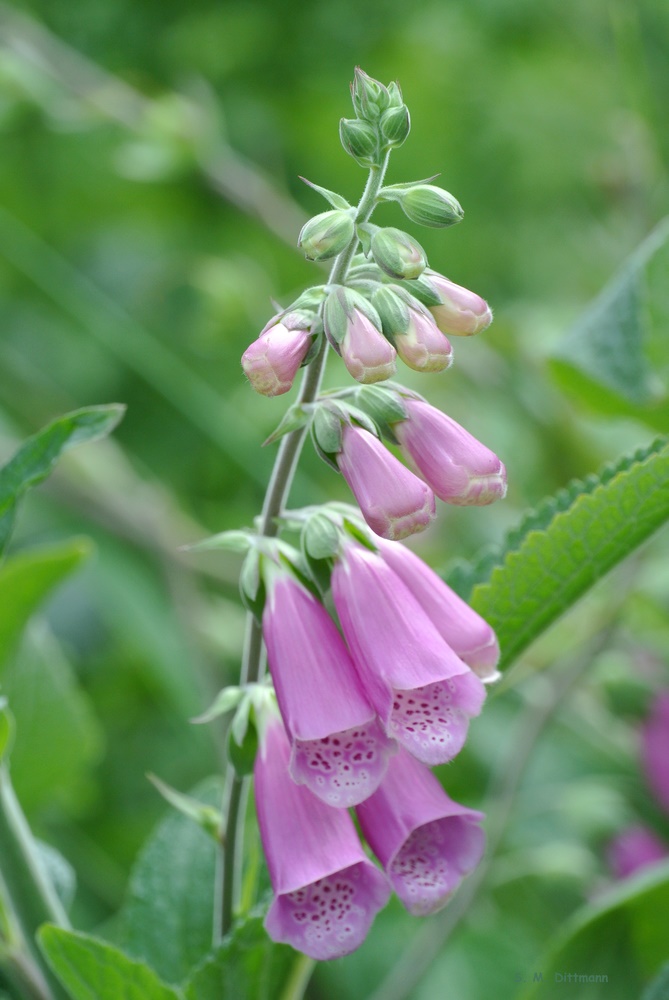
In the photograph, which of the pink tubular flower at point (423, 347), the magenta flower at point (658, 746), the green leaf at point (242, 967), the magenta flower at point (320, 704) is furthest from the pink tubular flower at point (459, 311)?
the magenta flower at point (658, 746)

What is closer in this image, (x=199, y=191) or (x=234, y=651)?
(x=234, y=651)

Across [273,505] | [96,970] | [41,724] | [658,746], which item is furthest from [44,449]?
[658,746]

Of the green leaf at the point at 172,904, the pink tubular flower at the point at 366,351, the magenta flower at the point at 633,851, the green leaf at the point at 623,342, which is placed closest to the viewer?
the pink tubular flower at the point at 366,351

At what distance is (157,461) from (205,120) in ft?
1.41

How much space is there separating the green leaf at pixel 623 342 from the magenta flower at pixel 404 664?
328mm

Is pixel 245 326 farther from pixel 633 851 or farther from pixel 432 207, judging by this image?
pixel 432 207

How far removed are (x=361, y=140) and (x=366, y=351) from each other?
0.09 metres

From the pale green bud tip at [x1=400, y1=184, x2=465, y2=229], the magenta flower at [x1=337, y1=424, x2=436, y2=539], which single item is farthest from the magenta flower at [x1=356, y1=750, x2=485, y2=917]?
the pale green bud tip at [x1=400, y1=184, x2=465, y2=229]

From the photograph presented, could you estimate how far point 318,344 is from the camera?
16.0 inches

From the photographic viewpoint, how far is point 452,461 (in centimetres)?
40

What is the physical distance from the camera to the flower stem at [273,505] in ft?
1.33

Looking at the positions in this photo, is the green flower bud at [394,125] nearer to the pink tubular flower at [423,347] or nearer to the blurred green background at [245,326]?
the pink tubular flower at [423,347]

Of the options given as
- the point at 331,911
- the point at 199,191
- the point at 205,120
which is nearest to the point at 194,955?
the point at 331,911

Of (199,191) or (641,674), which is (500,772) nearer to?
(641,674)
